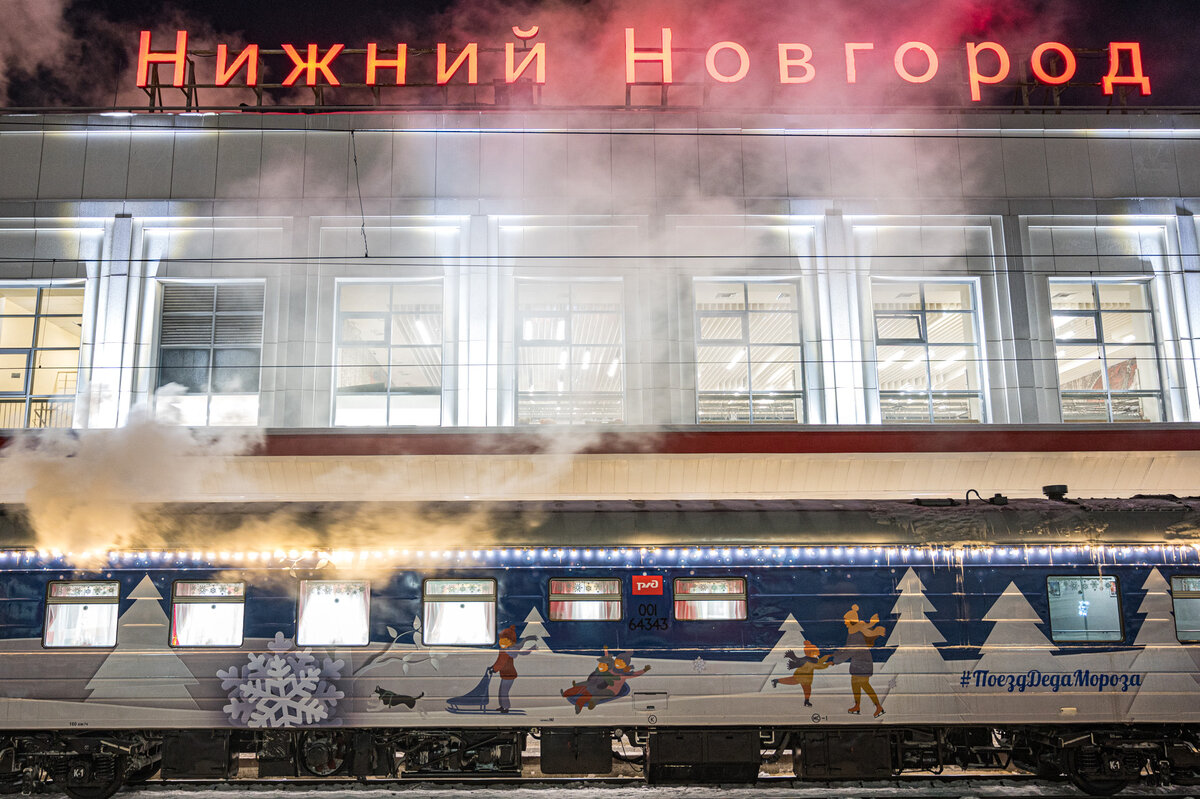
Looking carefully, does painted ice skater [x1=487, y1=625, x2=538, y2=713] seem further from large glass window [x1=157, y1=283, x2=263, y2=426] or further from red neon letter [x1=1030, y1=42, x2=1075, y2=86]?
red neon letter [x1=1030, y1=42, x2=1075, y2=86]

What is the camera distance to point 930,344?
17625 millimetres

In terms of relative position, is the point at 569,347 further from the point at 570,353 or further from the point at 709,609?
the point at 709,609

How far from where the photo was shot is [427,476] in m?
16.1

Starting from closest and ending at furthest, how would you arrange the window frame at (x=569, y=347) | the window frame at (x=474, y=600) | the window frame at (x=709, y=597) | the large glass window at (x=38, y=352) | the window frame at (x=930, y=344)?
the window frame at (x=474, y=600) < the window frame at (x=709, y=597) < the window frame at (x=569, y=347) < the large glass window at (x=38, y=352) < the window frame at (x=930, y=344)

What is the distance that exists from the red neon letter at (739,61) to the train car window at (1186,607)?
41.1 feet

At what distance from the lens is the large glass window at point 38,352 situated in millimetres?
17312

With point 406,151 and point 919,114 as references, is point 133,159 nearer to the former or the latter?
point 406,151

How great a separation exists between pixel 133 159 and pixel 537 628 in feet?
45.8

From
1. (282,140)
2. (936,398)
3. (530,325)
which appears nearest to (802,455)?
(936,398)

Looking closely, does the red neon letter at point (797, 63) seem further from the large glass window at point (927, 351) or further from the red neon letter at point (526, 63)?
the red neon letter at point (526, 63)

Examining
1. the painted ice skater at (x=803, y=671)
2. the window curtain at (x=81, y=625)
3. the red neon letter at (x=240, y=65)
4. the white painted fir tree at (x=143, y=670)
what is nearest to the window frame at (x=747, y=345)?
the painted ice skater at (x=803, y=671)

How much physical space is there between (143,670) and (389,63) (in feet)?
43.6

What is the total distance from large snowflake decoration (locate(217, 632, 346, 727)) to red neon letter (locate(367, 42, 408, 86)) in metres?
12.6

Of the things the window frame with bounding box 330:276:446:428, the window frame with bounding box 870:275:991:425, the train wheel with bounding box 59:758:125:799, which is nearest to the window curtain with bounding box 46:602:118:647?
the train wheel with bounding box 59:758:125:799
